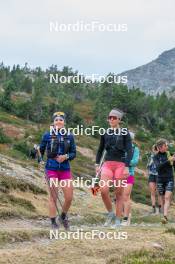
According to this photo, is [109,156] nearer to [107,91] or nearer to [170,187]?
[170,187]

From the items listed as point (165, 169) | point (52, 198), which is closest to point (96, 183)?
point (52, 198)

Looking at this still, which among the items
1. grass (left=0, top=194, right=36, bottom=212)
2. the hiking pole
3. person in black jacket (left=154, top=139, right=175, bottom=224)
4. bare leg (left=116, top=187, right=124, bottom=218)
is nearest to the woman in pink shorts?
the hiking pole

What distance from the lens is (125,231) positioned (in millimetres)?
11148

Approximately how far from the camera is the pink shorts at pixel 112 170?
37.8ft

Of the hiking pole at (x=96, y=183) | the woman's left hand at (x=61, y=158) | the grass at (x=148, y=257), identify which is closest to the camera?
the grass at (x=148, y=257)

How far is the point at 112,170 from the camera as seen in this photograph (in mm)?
11609

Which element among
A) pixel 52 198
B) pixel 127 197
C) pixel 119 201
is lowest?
pixel 127 197

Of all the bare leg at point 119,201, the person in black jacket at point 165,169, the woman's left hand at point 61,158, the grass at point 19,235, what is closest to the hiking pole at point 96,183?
the bare leg at point 119,201

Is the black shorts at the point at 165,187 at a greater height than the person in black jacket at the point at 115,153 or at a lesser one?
lesser

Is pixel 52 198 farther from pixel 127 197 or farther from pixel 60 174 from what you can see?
pixel 127 197

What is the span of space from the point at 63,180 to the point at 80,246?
2049mm

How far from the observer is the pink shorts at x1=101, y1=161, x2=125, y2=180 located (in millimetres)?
11523

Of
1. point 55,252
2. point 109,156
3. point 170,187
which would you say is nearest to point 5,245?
point 55,252

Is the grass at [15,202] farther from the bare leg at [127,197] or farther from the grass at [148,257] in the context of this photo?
the grass at [148,257]
